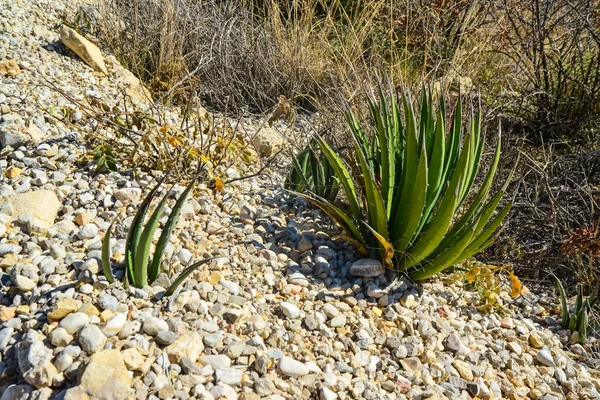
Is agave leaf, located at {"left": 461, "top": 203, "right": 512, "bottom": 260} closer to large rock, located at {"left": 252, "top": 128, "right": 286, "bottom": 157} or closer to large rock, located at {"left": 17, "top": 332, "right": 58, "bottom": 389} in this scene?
large rock, located at {"left": 252, "top": 128, "right": 286, "bottom": 157}

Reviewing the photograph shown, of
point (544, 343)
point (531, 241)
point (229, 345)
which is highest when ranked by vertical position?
point (531, 241)

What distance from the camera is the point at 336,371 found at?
1.96m

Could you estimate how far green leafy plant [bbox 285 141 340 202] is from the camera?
2.79 metres

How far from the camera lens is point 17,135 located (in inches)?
110

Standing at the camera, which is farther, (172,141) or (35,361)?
(172,141)

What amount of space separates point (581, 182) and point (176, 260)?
2.58 meters

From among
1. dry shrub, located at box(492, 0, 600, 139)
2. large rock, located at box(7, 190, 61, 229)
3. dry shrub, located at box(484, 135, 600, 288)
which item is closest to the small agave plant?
large rock, located at box(7, 190, 61, 229)

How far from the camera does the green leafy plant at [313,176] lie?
2.79 m

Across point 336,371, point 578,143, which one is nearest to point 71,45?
point 336,371

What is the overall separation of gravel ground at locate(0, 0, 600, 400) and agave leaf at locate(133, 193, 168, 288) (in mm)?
45

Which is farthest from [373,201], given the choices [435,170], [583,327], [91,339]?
[91,339]

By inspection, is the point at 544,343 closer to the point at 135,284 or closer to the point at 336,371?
the point at 336,371

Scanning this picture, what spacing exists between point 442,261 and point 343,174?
0.54 m

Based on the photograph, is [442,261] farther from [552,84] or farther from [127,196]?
[552,84]
